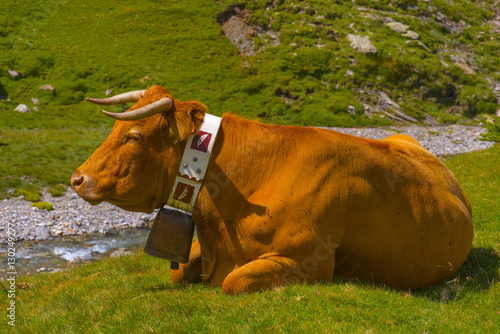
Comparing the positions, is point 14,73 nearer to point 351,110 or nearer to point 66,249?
point 351,110

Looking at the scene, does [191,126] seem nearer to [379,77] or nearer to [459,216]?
[459,216]

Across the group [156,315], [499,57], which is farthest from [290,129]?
[499,57]

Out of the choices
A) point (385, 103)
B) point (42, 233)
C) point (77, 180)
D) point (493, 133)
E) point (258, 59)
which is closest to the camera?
point (77, 180)

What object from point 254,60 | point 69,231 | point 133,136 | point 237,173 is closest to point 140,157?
point 133,136

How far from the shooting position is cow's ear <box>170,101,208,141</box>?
221 inches

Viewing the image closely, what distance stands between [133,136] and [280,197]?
197 centimetres

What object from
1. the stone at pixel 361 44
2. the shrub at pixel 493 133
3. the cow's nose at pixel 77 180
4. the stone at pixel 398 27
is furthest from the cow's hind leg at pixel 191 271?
the stone at pixel 398 27

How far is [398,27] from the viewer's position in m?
58.3

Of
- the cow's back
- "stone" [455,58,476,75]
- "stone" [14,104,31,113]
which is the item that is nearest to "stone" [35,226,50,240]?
the cow's back

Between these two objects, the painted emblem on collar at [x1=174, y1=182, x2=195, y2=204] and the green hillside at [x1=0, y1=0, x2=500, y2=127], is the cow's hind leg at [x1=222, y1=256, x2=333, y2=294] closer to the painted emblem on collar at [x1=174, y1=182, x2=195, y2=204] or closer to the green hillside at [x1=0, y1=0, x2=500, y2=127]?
the painted emblem on collar at [x1=174, y1=182, x2=195, y2=204]

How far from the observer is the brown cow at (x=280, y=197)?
543 centimetres

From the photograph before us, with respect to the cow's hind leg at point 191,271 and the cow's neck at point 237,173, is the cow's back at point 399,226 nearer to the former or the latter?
the cow's neck at point 237,173

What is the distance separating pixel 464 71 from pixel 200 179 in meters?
54.3

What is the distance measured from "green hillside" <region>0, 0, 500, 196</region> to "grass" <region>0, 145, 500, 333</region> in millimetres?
28247
